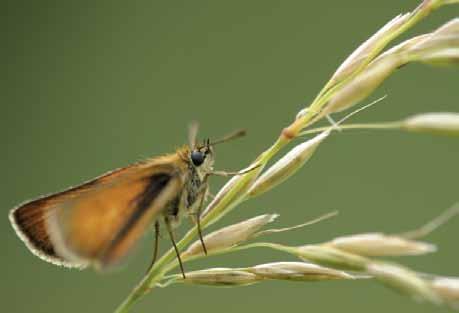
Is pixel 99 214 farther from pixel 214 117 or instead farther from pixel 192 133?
pixel 214 117

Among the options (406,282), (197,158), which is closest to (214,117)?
(197,158)

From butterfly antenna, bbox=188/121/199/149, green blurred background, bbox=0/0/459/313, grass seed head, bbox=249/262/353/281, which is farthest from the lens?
green blurred background, bbox=0/0/459/313

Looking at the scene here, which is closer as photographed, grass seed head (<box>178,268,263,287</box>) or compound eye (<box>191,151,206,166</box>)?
grass seed head (<box>178,268,263,287</box>)

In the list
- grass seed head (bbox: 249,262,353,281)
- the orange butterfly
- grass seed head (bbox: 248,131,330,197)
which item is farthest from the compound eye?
grass seed head (bbox: 249,262,353,281)

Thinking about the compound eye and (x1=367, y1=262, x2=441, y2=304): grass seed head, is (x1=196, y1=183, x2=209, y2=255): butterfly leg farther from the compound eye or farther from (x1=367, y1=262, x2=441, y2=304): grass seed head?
(x1=367, y1=262, x2=441, y2=304): grass seed head

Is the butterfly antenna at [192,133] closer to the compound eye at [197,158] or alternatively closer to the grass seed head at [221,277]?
the compound eye at [197,158]

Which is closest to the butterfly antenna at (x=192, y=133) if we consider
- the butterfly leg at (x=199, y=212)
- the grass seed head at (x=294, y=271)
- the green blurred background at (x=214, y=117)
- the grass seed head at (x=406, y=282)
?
the butterfly leg at (x=199, y=212)
